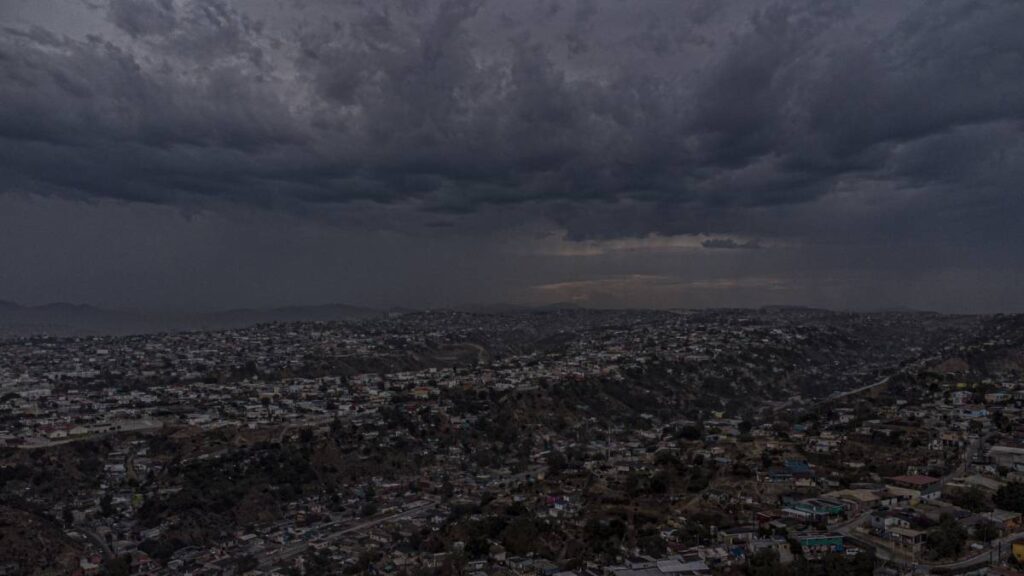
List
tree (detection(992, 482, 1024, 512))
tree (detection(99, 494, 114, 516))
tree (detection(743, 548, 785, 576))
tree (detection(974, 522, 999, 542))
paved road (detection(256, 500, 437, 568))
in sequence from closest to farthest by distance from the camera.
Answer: tree (detection(743, 548, 785, 576))
tree (detection(974, 522, 999, 542))
tree (detection(992, 482, 1024, 512))
paved road (detection(256, 500, 437, 568))
tree (detection(99, 494, 114, 516))

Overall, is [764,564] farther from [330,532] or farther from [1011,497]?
[330,532]

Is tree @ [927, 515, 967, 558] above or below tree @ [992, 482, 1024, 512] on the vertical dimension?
below

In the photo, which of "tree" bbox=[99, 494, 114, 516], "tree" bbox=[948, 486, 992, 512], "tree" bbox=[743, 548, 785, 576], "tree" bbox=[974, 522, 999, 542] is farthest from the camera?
"tree" bbox=[99, 494, 114, 516]

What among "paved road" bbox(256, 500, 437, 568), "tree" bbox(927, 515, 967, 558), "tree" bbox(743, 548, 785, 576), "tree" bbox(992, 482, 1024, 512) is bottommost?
"paved road" bbox(256, 500, 437, 568)

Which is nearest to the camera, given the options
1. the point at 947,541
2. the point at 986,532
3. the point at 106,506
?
the point at 947,541

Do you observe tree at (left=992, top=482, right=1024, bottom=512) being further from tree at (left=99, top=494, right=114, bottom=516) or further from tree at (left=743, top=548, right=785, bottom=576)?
tree at (left=99, top=494, right=114, bottom=516)

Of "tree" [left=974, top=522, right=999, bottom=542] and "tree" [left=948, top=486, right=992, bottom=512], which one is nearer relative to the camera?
"tree" [left=974, top=522, right=999, bottom=542]

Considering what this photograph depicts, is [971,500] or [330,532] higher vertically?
[971,500]

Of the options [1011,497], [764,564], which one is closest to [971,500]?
[1011,497]

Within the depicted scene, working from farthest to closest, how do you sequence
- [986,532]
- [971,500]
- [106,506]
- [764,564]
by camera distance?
[106,506]
[971,500]
[986,532]
[764,564]

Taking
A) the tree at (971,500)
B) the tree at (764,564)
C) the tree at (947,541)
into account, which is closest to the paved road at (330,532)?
the tree at (764,564)

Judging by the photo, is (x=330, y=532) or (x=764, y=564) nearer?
(x=764, y=564)

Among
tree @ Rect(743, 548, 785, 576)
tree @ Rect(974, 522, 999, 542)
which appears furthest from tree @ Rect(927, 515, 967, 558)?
tree @ Rect(743, 548, 785, 576)
